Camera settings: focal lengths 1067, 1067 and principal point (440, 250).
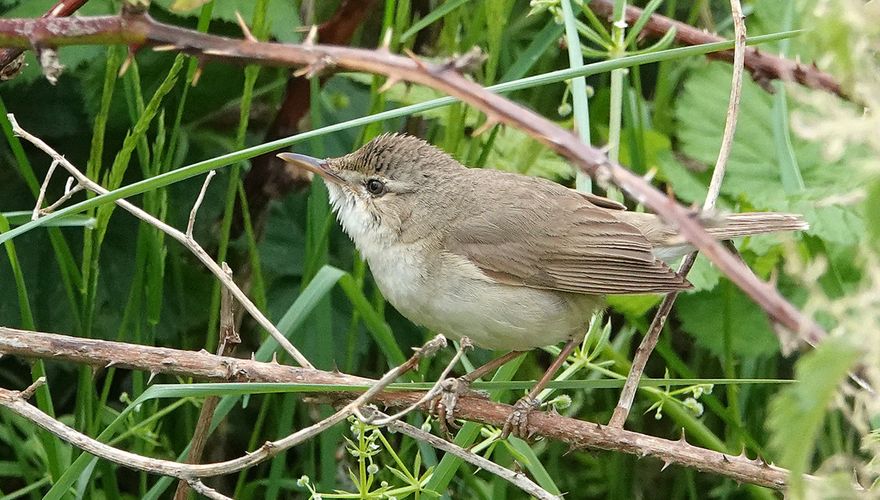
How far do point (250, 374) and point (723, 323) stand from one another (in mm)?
1868

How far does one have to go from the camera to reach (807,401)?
2.67ft

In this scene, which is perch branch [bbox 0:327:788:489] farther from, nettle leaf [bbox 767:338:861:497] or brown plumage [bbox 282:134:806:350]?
Result: nettle leaf [bbox 767:338:861:497]

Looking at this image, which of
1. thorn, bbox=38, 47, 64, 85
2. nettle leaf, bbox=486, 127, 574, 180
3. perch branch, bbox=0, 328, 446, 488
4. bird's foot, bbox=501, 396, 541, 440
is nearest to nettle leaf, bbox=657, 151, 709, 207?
nettle leaf, bbox=486, 127, 574, 180

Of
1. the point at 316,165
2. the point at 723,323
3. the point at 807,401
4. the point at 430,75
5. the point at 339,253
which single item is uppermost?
the point at 430,75

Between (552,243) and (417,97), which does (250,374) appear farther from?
(417,97)

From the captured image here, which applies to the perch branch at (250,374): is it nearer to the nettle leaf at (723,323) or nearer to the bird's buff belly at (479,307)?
the bird's buff belly at (479,307)

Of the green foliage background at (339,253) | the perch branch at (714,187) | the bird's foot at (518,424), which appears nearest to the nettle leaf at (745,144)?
the green foliage background at (339,253)

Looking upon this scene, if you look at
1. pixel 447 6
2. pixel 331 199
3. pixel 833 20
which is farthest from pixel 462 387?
pixel 833 20

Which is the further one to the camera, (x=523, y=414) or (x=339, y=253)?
(x=339, y=253)

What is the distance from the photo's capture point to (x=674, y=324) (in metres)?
4.36

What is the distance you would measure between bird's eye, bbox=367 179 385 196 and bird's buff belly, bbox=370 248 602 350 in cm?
27

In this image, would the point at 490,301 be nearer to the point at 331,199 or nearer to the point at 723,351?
the point at 331,199

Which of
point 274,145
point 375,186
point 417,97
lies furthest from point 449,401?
point 417,97

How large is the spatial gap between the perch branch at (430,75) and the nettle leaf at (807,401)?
9 centimetres
